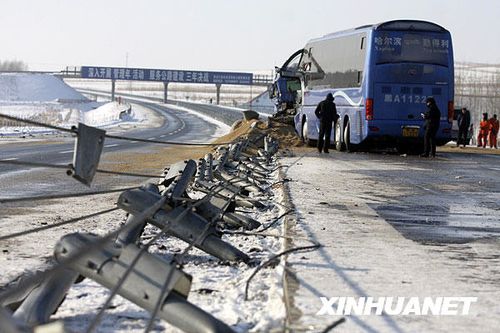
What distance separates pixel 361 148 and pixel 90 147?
2647cm

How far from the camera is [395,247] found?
8.99 m

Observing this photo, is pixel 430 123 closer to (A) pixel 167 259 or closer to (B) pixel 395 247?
(B) pixel 395 247

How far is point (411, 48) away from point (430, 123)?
252 cm

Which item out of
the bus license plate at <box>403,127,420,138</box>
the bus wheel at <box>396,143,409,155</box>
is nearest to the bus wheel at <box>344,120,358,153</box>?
the bus wheel at <box>396,143,409,155</box>

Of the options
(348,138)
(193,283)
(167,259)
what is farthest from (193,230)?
(348,138)

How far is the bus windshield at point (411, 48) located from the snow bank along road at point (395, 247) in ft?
33.9

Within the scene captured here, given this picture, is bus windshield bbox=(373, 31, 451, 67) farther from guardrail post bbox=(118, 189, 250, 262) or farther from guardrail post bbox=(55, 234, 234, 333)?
guardrail post bbox=(55, 234, 234, 333)

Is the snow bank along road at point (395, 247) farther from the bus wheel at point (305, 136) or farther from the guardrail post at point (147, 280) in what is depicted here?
the bus wheel at point (305, 136)


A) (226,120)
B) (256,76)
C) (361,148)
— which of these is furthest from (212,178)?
(256,76)

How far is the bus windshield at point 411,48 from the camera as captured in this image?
93.7ft

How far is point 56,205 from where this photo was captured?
550 inches

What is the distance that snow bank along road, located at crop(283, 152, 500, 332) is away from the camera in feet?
19.5

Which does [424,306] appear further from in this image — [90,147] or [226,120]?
[226,120]

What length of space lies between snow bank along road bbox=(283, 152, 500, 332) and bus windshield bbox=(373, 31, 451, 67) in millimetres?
10334
